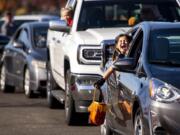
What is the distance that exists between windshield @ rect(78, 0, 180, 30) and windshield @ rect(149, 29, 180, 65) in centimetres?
438

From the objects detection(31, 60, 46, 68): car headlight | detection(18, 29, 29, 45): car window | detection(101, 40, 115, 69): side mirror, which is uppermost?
detection(101, 40, 115, 69): side mirror

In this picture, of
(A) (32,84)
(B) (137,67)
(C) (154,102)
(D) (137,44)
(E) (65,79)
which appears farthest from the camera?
(A) (32,84)

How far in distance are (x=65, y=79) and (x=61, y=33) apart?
146cm

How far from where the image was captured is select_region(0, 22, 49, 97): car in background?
19000 mm

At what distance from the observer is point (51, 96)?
1723 centimetres

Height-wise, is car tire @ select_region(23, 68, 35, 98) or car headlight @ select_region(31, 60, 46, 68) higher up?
car headlight @ select_region(31, 60, 46, 68)

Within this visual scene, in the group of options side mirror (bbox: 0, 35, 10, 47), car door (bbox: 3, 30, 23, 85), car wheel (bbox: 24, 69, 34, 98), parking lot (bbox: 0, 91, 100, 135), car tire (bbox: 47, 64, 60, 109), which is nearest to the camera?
parking lot (bbox: 0, 91, 100, 135)

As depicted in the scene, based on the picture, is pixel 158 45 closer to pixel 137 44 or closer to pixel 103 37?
pixel 137 44

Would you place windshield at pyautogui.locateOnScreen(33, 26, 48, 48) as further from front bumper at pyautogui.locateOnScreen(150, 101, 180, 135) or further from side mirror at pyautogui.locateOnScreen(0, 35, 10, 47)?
front bumper at pyautogui.locateOnScreen(150, 101, 180, 135)

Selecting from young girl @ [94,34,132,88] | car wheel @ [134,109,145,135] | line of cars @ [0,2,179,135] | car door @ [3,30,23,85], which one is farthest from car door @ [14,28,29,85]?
car wheel @ [134,109,145,135]

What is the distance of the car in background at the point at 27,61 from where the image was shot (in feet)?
62.3

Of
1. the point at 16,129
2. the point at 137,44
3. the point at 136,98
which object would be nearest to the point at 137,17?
the point at 16,129

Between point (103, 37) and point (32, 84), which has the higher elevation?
point (103, 37)

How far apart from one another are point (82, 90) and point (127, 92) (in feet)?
11.5
